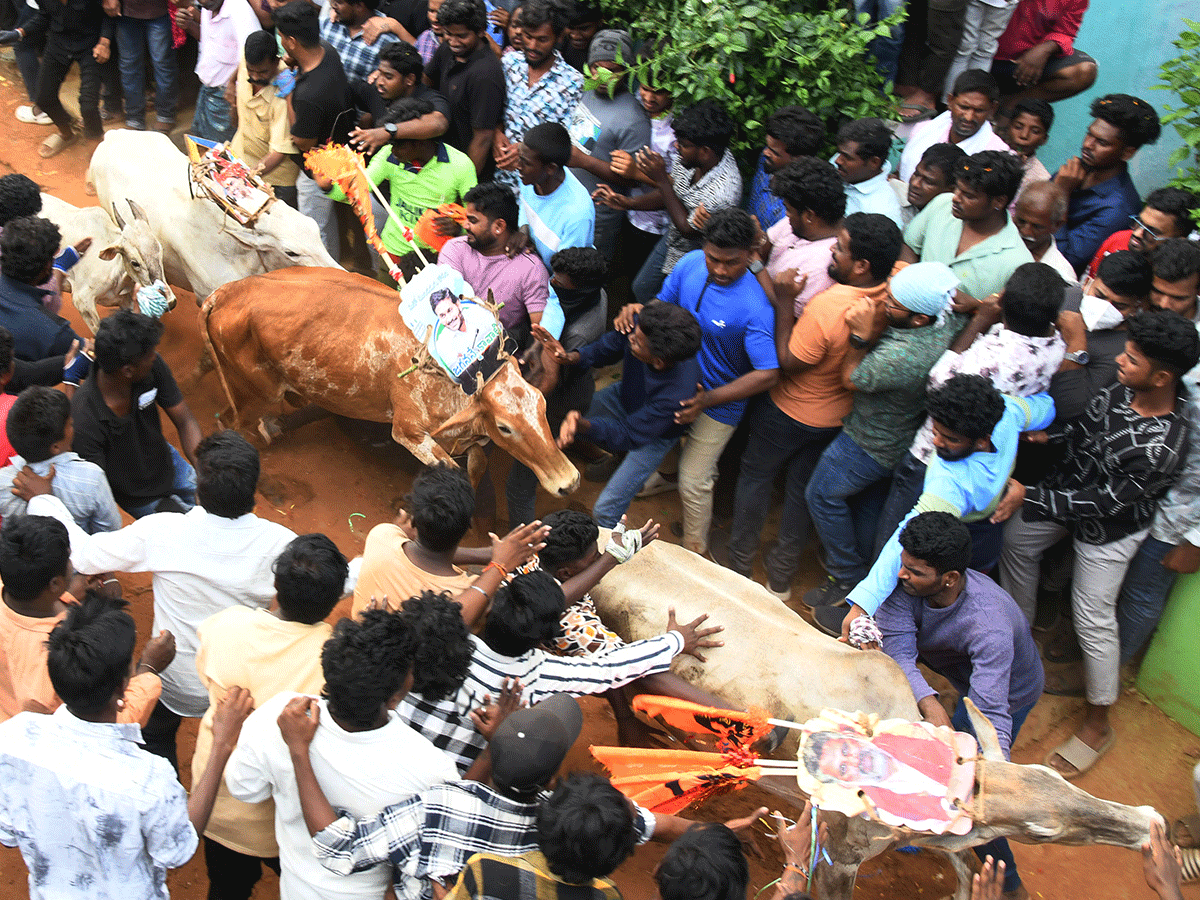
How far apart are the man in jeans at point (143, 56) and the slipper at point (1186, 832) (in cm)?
1038

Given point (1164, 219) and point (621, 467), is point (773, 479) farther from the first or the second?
point (1164, 219)

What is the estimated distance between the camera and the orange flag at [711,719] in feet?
14.1

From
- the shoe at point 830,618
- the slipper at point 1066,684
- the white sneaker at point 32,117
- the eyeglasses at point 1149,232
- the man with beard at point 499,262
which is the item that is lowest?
the slipper at point 1066,684

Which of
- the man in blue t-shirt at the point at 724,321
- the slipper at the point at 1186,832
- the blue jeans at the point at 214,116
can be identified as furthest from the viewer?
the blue jeans at the point at 214,116

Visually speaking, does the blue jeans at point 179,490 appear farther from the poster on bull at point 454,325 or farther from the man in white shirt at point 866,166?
the man in white shirt at point 866,166

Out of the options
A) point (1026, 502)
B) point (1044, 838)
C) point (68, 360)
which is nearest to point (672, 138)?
point (1026, 502)

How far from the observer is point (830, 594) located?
6.70 meters

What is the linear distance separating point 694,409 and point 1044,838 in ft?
9.48

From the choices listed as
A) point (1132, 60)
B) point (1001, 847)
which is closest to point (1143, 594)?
point (1001, 847)

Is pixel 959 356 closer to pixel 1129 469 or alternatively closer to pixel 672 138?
pixel 1129 469

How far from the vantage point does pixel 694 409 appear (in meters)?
5.93

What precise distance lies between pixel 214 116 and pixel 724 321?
18.8 ft

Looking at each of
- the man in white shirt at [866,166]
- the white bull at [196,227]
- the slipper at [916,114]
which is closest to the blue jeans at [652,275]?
the man in white shirt at [866,166]

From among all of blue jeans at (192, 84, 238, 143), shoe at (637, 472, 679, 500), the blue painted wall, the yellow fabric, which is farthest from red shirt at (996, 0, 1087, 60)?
the yellow fabric
